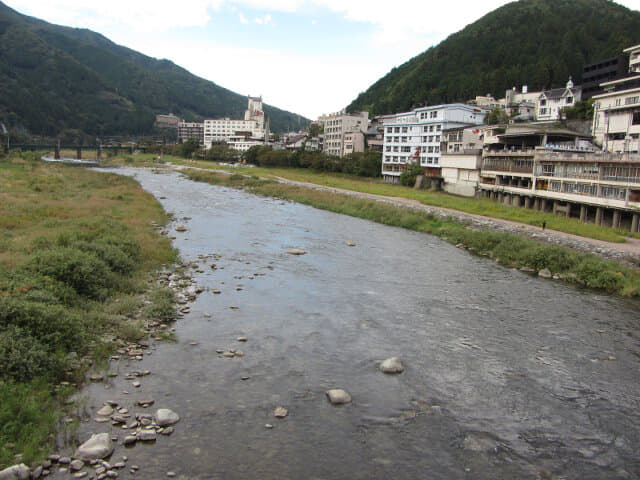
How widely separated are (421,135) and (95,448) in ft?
199

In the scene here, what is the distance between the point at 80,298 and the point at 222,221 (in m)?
18.2

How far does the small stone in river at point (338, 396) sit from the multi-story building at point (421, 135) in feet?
173

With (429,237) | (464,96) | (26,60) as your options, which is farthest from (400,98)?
(26,60)

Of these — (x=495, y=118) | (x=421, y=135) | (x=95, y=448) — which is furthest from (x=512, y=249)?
(x=495, y=118)

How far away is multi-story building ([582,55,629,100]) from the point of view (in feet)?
208

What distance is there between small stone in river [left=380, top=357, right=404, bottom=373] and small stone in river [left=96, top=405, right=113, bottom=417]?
17.0ft

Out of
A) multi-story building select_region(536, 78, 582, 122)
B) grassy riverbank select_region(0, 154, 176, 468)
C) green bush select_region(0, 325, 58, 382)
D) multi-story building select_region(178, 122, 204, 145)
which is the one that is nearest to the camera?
grassy riverbank select_region(0, 154, 176, 468)

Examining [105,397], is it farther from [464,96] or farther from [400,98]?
[400,98]

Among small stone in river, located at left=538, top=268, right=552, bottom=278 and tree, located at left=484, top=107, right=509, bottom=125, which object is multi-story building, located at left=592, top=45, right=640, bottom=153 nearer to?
tree, located at left=484, top=107, right=509, bottom=125

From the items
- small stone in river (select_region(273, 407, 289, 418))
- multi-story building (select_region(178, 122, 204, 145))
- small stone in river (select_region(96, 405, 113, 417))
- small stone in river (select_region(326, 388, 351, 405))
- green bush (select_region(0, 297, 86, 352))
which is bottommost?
small stone in river (select_region(273, 407, 289, 418))

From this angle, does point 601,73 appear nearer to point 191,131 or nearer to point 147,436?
point 147,436

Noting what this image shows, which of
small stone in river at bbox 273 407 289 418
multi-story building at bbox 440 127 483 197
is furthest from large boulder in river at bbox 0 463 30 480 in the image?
multi-story building at bbox 440 127 483 197

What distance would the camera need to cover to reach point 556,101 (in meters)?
65.1

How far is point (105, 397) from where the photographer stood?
25.6 ft
